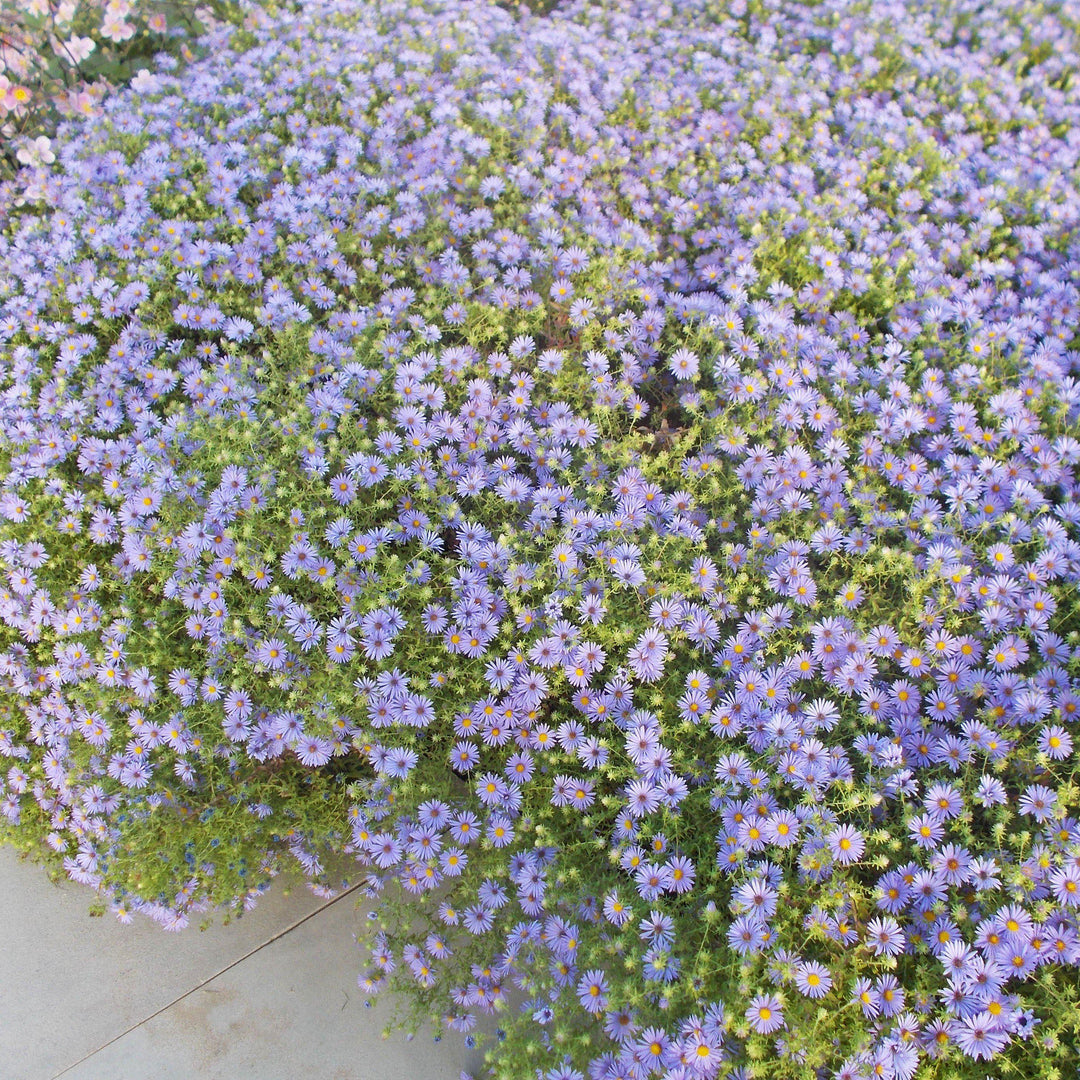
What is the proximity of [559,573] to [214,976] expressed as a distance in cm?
152

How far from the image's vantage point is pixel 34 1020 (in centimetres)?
223

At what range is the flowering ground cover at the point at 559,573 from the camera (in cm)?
192

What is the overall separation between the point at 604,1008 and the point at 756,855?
20.3 inches

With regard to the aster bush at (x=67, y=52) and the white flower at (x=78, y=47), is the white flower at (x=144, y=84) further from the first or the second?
the white flower at (x=78, y=47)

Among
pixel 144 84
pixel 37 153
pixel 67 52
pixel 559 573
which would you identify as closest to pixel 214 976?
pixel 559 573

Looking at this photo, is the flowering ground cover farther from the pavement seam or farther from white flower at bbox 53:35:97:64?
white flower at bbox 53:35:97:64

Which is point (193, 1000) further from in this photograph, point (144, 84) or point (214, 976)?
point (144, 84)

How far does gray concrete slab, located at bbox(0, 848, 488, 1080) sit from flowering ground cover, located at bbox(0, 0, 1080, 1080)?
15cm

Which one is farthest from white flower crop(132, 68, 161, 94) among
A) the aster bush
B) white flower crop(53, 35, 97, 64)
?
white flower crop(53, 35, 97, 64)

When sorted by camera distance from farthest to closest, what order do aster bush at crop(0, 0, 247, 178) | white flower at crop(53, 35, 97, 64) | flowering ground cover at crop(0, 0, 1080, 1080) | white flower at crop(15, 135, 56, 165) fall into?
white flower at crop(53, 35, 97, 64)
aster bush at crop(0, 0, 247, 178)
white flower at crop(15, 135, 56, 165)
flowering ground cover at crop(0, 0, 1080, 1080)

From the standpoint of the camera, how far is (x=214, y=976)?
7.59 feet

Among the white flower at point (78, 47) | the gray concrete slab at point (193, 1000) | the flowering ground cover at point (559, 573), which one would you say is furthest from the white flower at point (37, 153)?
the gray concrete slab at point (193, 1000)

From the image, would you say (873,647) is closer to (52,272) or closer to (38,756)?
(38,756)

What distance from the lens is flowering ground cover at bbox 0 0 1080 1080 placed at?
192 centimetres
